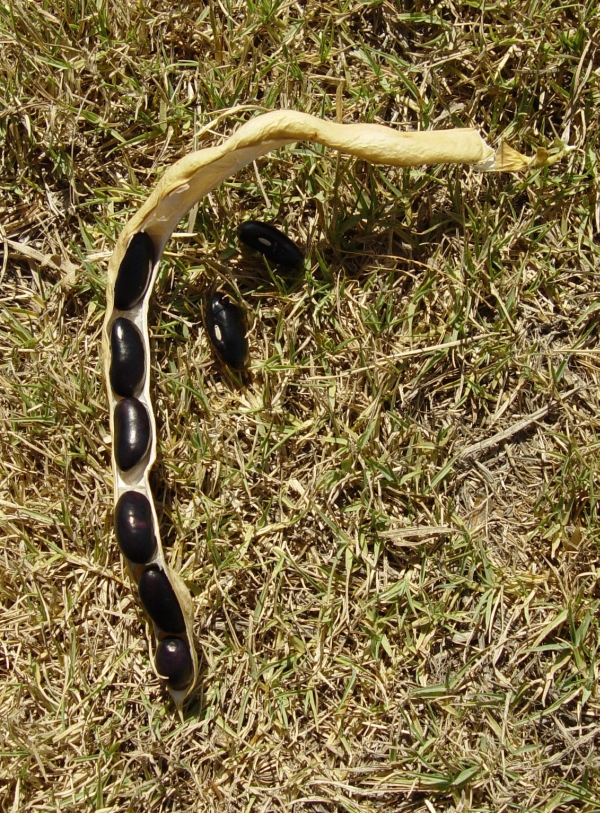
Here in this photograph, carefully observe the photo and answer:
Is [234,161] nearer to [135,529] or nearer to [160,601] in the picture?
[135,529]

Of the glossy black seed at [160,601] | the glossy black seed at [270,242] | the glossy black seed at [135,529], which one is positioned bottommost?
the glossy black seed at [160,601]

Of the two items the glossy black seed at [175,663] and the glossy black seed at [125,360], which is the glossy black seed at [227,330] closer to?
the glossy black seed at [125,360]

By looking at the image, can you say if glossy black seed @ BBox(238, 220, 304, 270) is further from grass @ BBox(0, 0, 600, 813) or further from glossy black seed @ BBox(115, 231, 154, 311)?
glossy black seed @ BBox(115, 231, 154, 311)

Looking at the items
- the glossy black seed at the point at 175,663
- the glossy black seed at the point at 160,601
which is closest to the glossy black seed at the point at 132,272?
the glossy black seed at the point at 160,601

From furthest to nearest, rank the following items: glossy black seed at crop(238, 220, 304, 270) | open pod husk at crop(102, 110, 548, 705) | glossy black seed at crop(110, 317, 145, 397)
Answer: glossy black seed at crop(238, 220, 304, 270)
glossy black seed at crop(110, 317, 145, 397)
open pod husk at crop(102, 110, 548, 705)

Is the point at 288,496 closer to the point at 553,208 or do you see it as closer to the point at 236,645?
the point at 236,645

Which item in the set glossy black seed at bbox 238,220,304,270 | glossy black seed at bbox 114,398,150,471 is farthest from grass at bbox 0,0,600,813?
glossy black seed at bbox 114,398,150,471
